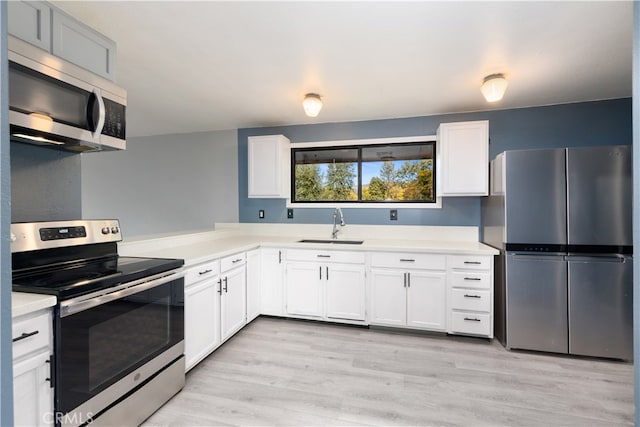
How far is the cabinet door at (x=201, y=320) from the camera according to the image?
2.11m

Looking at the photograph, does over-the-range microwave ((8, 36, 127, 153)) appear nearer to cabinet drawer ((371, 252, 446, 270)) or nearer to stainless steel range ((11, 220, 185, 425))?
stainless steel range ((11, 220, 185, 425))

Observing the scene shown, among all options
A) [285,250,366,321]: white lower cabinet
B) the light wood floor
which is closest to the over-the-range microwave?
the light wood floor

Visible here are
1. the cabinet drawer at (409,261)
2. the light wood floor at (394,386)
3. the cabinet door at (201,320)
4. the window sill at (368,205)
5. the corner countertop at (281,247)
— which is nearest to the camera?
the light wood floor at (394,386)

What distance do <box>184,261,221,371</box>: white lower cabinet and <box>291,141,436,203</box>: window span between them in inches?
68.0

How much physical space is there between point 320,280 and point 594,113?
3.18 metres

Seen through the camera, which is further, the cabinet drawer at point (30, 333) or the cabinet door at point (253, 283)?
the cabinet door at point (253, 283)

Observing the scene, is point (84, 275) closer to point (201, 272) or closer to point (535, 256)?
point (201, 272)

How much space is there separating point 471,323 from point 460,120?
6.86 feet

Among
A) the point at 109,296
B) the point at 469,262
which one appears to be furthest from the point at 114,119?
the point at 469,262

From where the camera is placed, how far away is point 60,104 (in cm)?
144

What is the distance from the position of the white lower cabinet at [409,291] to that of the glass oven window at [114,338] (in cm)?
177

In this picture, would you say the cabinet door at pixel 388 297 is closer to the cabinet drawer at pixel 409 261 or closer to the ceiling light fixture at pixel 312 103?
the cabinet drawer at pixel 409 261

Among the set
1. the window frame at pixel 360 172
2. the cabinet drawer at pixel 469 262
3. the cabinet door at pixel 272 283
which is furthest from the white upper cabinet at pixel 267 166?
the cabinet drawer at pixel 469 262

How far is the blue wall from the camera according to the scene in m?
2.98
